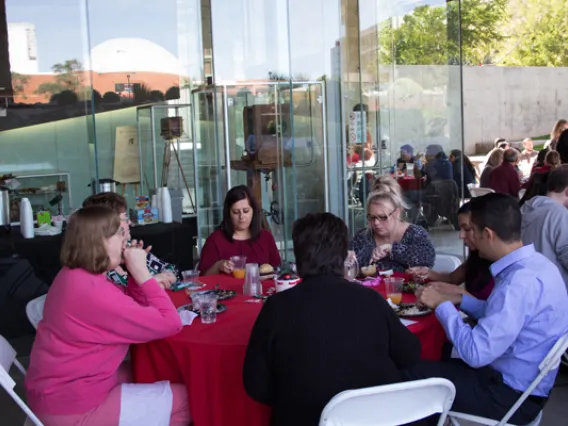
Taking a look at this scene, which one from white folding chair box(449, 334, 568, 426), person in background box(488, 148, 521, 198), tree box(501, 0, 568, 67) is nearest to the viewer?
white folding chair box(449, 334, 568, 426)

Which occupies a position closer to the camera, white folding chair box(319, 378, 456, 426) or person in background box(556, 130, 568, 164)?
white folding chair box(319, 378, 456, 426)

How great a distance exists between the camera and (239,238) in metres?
4.17

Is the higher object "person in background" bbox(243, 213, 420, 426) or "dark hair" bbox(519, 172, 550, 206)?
"dark hair" bbox(519, 172, 550, 206)

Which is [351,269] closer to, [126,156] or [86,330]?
[86,330]

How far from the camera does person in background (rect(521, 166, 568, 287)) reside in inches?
153

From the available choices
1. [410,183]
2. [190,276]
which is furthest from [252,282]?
[410,183]

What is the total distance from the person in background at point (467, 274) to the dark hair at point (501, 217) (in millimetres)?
108

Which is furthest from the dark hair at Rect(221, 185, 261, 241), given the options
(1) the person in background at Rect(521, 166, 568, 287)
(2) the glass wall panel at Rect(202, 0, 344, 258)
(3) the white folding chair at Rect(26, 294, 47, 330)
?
(2) the glass wall panel at Rect(202, 0, 344, 258)

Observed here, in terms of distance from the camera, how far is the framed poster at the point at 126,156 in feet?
20.3

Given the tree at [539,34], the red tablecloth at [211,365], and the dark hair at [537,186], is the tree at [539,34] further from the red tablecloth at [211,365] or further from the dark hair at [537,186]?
the red tablecloth at [211,365]

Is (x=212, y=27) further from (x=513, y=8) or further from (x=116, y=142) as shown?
(x=513, y=8)

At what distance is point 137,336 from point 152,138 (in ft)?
14.6

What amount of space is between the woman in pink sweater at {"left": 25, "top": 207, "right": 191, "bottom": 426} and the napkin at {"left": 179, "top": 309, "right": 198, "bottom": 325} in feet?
0.61

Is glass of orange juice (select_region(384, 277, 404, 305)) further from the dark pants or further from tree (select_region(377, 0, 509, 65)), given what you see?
tree (select_region(377, 0, 509, 65))
